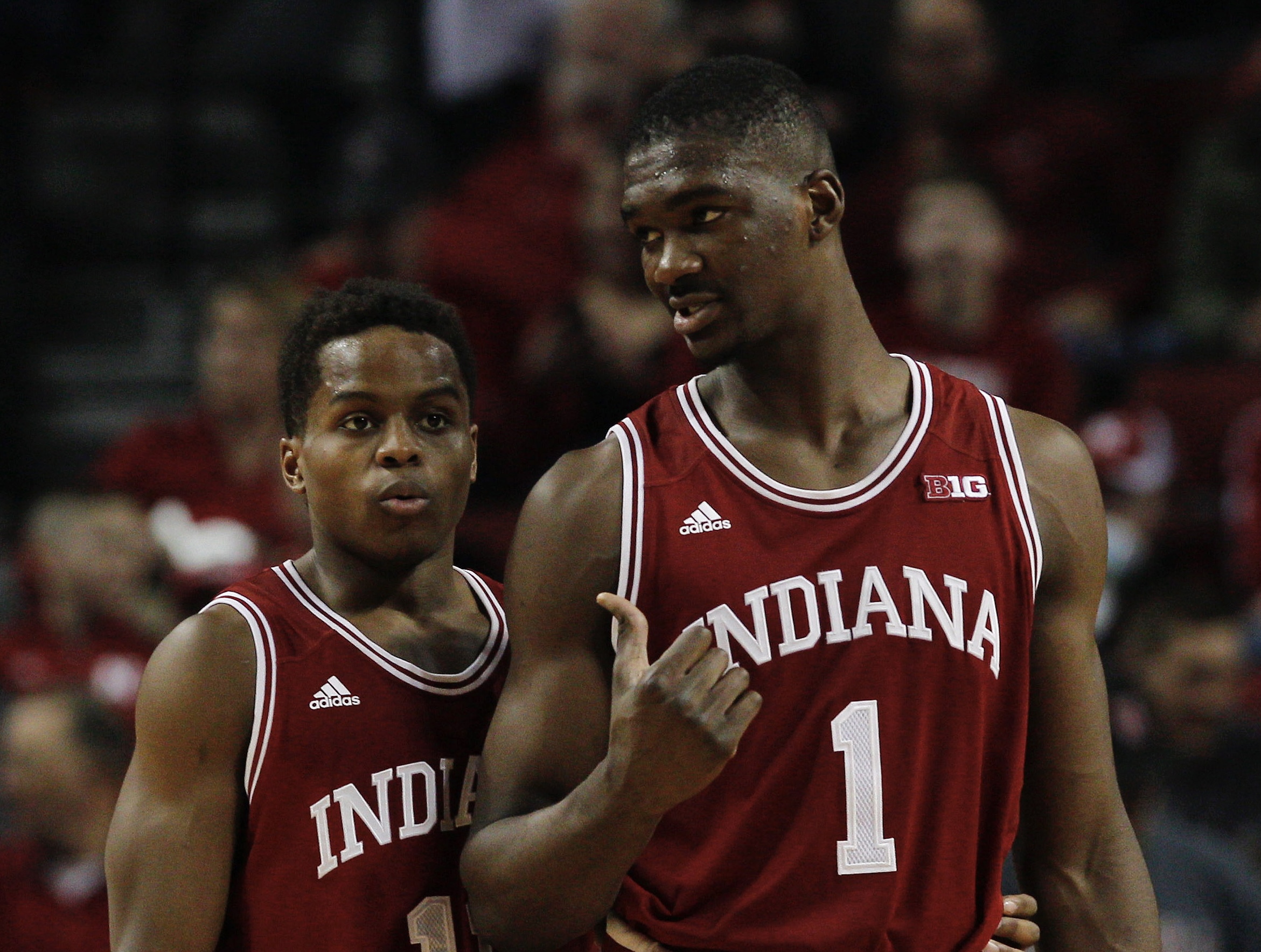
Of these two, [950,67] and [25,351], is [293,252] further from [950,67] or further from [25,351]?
[950,67]

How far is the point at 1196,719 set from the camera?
5270 millimetres

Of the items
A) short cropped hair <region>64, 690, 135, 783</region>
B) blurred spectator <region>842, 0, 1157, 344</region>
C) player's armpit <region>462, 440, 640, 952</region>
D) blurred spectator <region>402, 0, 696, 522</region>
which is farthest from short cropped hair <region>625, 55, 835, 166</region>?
blurred spectator <region>842, 0, 1157, 344</region>

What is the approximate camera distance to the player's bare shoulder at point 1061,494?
271 cm

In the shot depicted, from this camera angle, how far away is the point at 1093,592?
2.75 m

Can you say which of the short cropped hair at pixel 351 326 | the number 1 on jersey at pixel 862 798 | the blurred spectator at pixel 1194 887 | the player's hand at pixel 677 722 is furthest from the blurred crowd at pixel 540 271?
the player's hand at pixel 677 722

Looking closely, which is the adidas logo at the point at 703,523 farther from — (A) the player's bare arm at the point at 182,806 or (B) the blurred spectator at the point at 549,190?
(B) the blurred spectator at the point at 549,190

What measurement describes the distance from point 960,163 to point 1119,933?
3673 mm

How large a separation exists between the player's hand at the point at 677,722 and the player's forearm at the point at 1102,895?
0.74 meters

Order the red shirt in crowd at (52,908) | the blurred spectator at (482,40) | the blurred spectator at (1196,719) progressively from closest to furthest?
the red shirt in crowd at (52,908) < the blurred spectator at (1196,719) < the blurred spectator at (482,40)

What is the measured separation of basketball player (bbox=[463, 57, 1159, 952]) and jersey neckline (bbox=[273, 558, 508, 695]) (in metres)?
0.21

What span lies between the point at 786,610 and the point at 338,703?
709 mm

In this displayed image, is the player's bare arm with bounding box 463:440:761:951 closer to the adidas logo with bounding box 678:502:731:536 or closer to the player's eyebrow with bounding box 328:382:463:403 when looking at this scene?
the adidas logo with bounding box 678:502:731:536

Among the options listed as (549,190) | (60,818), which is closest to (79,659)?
(60,818)

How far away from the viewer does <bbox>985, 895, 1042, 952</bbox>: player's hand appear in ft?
8.84
